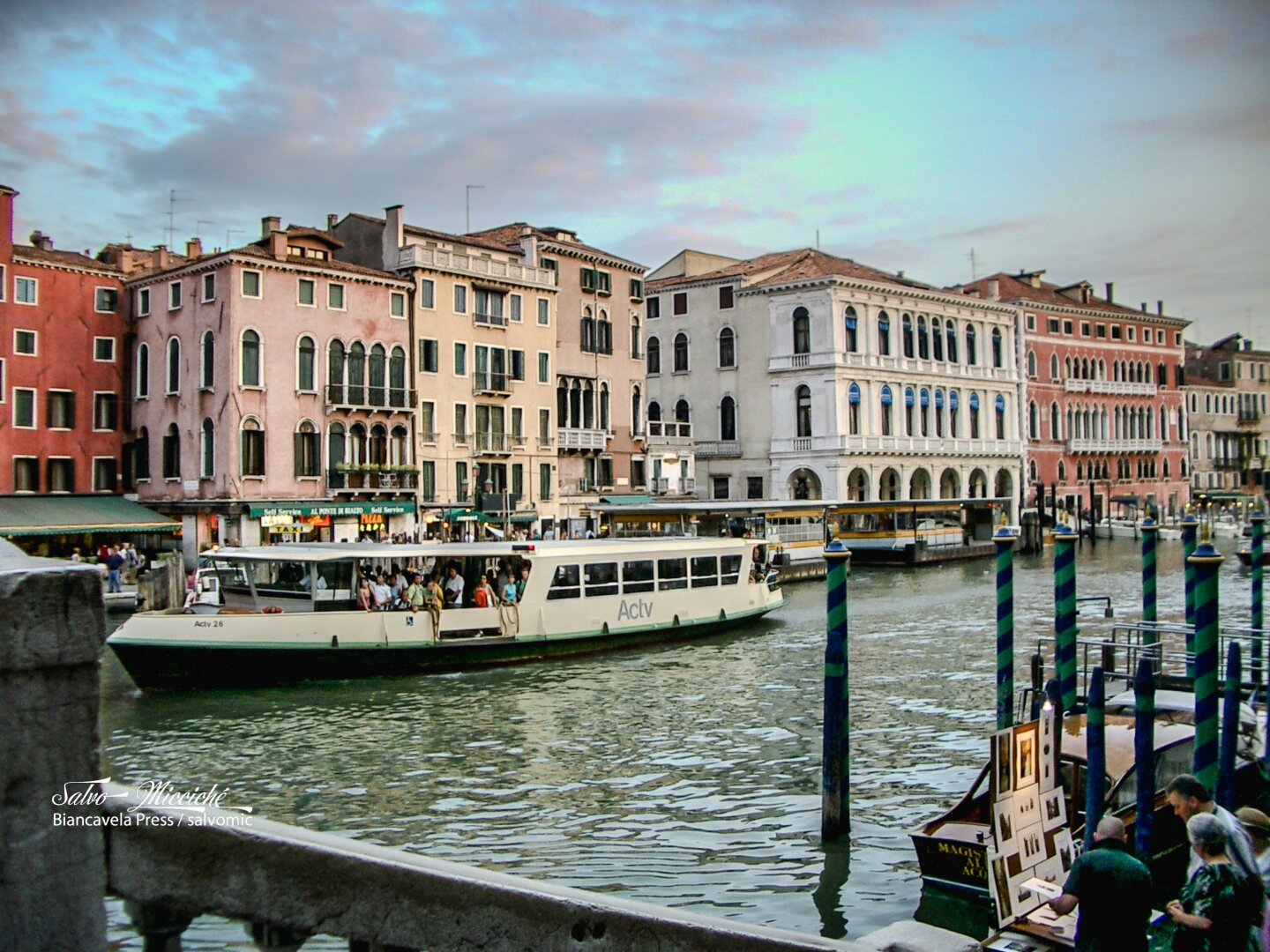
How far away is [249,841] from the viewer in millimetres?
2363

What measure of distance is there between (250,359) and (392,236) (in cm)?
656

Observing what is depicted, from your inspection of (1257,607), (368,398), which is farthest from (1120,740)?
(368,398)

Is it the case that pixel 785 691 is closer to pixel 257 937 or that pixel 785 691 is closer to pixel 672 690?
pixel 672 690

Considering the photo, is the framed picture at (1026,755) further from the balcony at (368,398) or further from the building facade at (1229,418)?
the building facade at (1229,418)

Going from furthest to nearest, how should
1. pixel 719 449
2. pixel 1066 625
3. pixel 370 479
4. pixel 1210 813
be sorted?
1. pixel 719 449
2. pixel 370 479
3. pixel 1066 625
4. pixel 1210 813

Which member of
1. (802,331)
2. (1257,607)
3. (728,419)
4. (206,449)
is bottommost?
(1257,607)

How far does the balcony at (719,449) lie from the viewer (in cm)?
4947

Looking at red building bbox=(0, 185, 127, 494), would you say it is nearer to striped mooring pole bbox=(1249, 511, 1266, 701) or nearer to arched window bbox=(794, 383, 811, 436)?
arched window bbox=(794, 383, 811, 436)

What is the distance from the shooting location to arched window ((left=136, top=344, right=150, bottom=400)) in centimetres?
3244

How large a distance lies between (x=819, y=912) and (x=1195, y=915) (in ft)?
12.5

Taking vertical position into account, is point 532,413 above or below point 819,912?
above

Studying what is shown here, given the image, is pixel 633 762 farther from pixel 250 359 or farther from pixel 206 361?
pixel 206 361

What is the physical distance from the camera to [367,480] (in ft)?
107

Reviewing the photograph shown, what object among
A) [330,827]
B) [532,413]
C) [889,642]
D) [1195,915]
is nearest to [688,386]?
[532,413]
